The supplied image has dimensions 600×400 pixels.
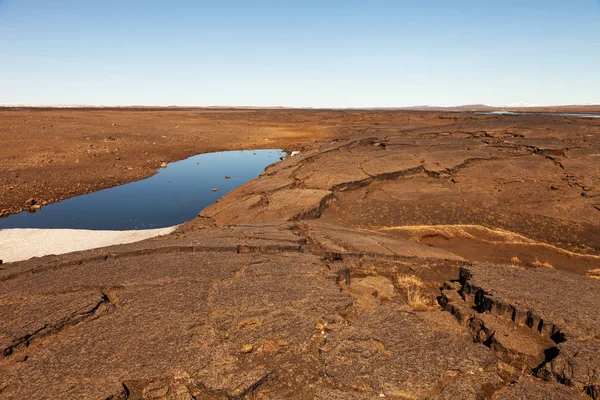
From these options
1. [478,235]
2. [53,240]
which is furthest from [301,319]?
[53,240]

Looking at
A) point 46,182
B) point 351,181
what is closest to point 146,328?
point 351,181

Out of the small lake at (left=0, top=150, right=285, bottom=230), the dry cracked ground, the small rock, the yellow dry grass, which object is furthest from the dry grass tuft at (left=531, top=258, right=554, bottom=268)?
the small lake at (left=0, top=150, right=285, bottom=230)

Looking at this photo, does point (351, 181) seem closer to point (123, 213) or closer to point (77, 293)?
point (123, 213)

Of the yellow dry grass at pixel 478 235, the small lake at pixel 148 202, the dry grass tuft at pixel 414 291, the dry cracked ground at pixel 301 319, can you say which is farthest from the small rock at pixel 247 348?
the small lake at pixel 148 202

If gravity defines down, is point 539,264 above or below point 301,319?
below

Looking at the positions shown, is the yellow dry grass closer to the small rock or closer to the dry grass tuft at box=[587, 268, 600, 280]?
the dry grass tuft at box=[587, 268, 600, 280]

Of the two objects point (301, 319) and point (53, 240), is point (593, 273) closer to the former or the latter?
point (301, 319)
